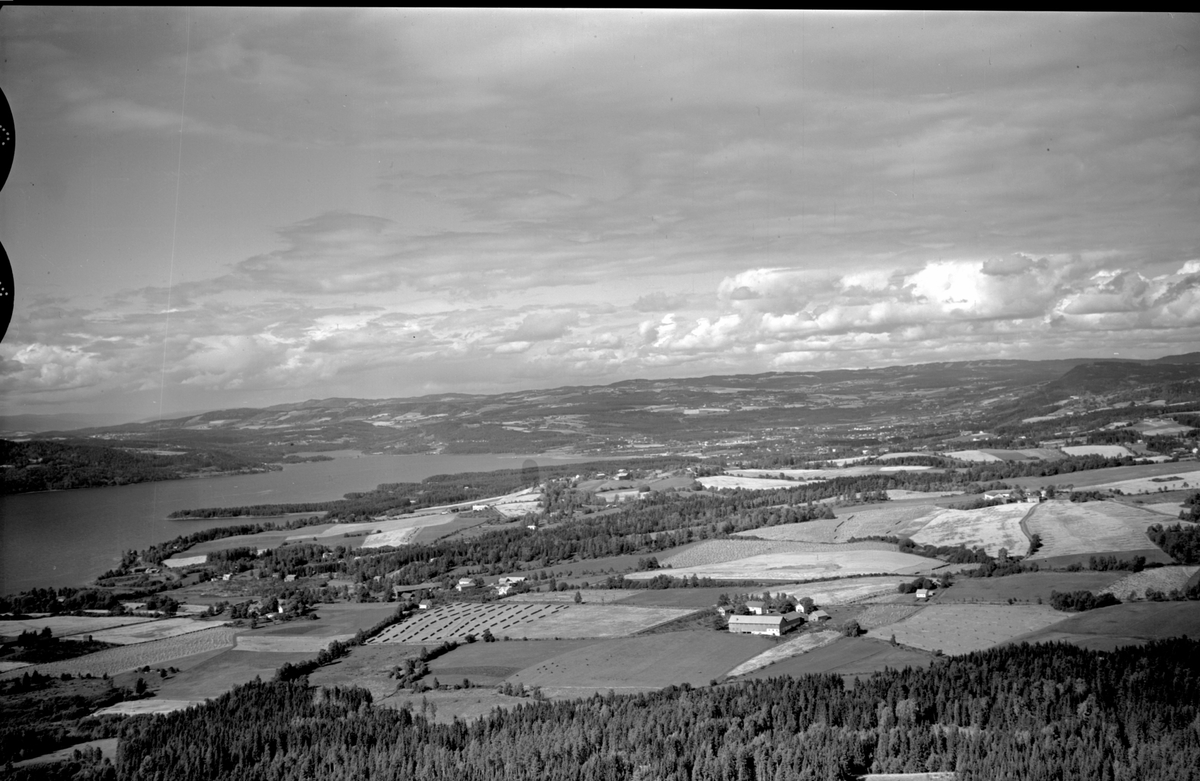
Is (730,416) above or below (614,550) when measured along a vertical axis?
above

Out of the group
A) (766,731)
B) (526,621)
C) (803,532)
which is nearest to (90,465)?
(526,621)

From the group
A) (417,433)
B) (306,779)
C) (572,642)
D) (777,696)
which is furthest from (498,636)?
(417,433)

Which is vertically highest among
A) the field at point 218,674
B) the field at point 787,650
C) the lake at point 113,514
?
the lake at point 113,514

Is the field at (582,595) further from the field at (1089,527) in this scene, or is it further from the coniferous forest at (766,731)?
the field at (1089,527)

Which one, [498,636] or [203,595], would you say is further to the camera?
[203,595]

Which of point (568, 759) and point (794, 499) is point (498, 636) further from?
point (794, 499)

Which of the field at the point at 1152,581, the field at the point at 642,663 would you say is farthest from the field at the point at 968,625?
the field at the point at 642,663
